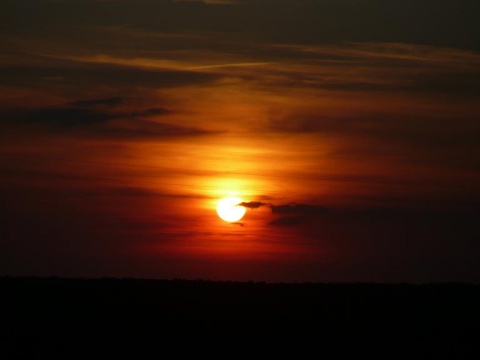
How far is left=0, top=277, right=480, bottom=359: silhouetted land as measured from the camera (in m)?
34.0

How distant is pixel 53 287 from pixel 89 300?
4.95 meters

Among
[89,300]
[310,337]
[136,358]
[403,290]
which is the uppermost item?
[403,290]

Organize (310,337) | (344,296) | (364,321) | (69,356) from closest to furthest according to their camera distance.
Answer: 1. (69,356)
2. (310,337)
3. (364,321)
4. (344,296)

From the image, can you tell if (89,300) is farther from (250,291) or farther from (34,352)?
(34,352)

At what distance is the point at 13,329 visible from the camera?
35625 millimetres

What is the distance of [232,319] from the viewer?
39812 millimetres

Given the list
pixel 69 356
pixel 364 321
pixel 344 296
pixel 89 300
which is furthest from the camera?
pixel 344 296

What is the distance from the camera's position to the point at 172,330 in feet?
121

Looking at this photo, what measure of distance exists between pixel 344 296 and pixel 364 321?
747cm

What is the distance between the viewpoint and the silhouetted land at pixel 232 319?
34.0 metres

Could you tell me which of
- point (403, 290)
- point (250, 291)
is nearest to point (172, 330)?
point (250, 291)

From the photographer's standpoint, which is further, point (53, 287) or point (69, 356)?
point (53, 287)

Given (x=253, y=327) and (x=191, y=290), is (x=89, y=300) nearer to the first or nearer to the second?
(x=191, y=290)

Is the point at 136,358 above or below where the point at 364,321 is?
below
